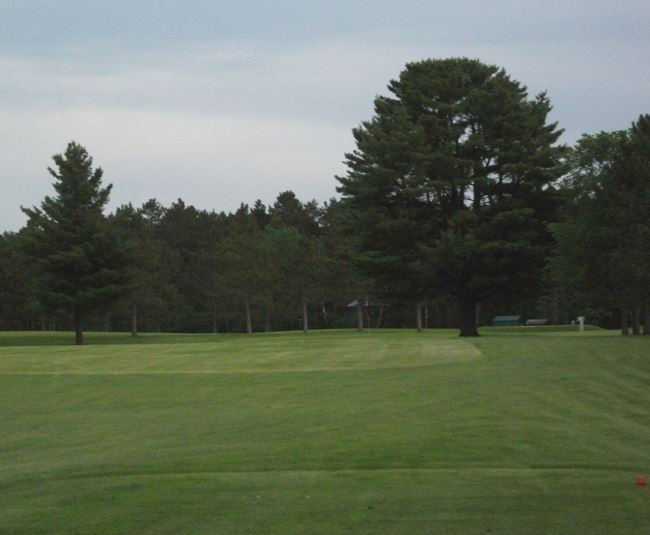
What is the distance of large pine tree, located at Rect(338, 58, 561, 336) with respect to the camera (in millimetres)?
45438

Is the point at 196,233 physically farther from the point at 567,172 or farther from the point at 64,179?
the point at 567,172

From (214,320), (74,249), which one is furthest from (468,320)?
(214,320)

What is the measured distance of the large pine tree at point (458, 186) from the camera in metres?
45.4

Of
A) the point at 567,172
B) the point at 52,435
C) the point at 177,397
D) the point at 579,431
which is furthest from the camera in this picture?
the point at 567,172

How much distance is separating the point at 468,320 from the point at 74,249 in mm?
23460

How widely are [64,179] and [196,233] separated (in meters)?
49.4

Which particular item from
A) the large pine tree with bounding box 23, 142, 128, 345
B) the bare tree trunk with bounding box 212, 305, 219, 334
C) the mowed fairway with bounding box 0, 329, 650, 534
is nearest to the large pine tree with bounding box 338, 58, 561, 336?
the large pine tree with bounding box 23, 142, 128, 345

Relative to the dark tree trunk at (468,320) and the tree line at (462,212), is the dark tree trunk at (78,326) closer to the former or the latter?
the tree line at (462,212)

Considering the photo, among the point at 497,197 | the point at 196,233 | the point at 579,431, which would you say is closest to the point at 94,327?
the point at 196,233

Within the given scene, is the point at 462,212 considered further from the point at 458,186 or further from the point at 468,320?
the point at 468,320

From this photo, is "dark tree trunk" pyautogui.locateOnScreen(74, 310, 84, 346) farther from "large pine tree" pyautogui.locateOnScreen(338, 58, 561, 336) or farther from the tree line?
"large pine tree" pyautogui.locateOnScreen(338, 58, 561, 336)

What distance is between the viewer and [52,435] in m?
13.8

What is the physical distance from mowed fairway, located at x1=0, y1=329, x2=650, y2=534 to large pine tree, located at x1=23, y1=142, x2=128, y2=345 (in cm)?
3343

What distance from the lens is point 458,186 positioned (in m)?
46.8
